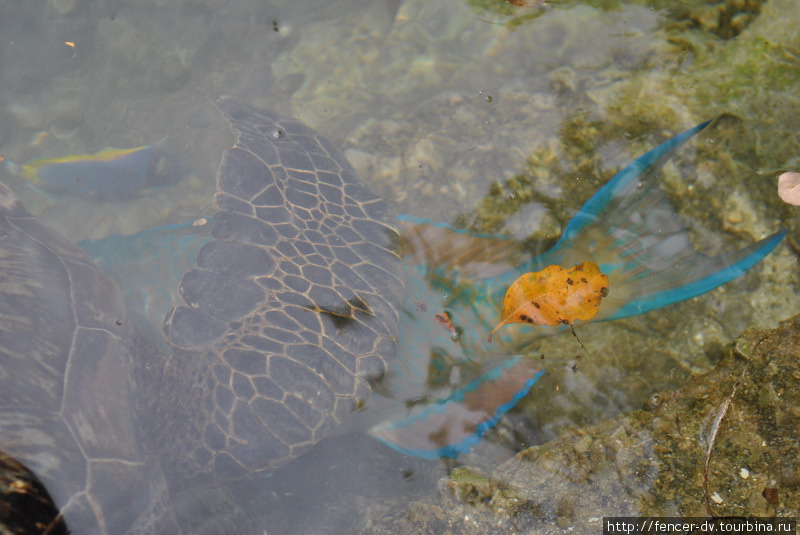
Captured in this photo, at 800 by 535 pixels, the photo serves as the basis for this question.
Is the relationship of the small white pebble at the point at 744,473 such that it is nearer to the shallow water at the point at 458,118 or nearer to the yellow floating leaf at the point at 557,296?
the shallow water at the point at 458,118

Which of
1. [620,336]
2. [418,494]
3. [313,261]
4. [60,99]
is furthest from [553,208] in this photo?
[60,99]

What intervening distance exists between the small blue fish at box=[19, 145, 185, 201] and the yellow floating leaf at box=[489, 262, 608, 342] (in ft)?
9.27

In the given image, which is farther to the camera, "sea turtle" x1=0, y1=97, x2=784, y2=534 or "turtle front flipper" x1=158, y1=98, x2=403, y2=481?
"turtle front flipper" x1=158, y1=98, x2=403, y2=481

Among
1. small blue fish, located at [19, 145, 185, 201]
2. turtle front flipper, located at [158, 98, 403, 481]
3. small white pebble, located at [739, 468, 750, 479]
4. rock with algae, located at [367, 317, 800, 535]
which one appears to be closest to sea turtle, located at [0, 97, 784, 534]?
turtle front flipper, located at [158, 98, 403, 481]

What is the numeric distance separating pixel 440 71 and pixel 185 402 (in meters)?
2.91

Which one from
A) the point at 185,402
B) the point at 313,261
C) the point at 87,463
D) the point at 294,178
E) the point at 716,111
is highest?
the point at 716,111

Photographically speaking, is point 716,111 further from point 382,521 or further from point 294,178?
point 382,521

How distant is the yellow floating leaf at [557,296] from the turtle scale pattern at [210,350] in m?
0.61

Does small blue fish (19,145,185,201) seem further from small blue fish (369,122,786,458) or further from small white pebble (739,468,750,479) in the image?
small white pebble (739,468,750,479)

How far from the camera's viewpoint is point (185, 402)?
2584 mm

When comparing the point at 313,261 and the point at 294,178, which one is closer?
the point at 313,261

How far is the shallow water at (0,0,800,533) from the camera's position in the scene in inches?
99.4

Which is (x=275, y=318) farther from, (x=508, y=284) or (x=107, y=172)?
(x=107, y=172)

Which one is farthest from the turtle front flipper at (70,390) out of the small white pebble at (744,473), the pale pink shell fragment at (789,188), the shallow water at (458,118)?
the pale pink shell fragment at (789,188)
